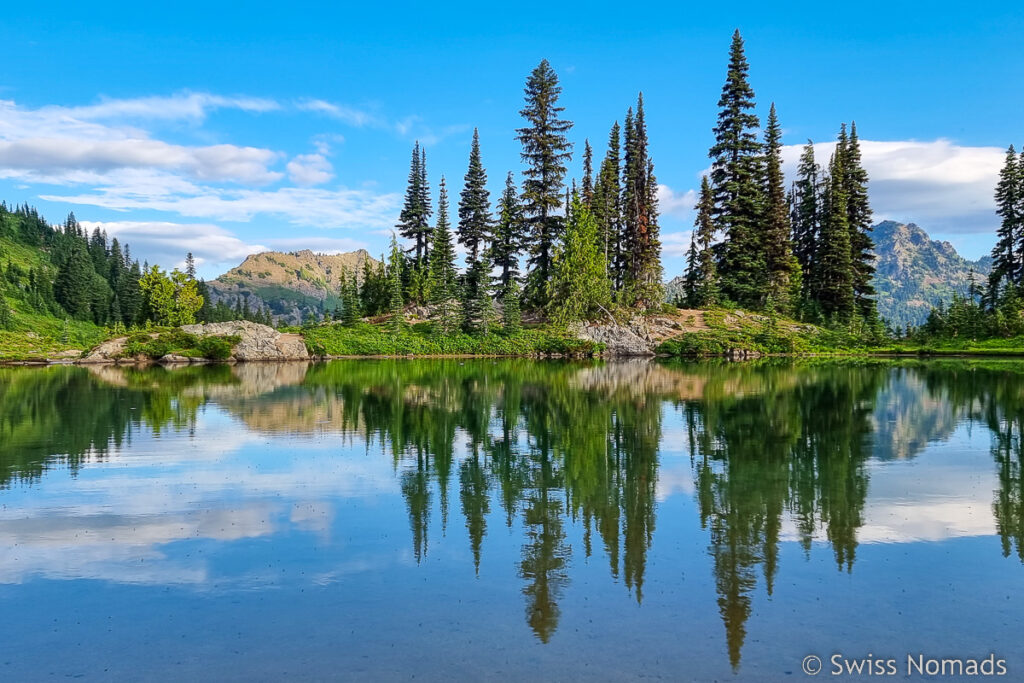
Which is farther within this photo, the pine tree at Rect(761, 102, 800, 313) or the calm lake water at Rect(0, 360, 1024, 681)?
the pine tree at Rect(761, 102, 800, 313)

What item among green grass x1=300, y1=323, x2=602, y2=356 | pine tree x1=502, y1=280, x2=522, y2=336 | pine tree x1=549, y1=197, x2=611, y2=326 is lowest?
green grass x1=300, y1=323, x2=602, y2=356

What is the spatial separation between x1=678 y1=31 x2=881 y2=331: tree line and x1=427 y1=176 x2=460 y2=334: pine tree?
2526cm

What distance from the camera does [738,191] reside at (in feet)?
234

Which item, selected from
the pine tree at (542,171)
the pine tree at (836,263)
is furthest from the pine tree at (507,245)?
the pine tree at (836,263)

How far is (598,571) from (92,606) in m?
5.93

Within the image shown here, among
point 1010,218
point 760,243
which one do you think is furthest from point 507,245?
point 1010,218

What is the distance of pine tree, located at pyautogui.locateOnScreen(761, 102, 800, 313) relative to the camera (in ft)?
238

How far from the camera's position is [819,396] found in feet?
93.2

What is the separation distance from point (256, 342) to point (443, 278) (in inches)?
748

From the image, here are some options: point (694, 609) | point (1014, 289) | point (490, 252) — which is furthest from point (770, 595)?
point (1014, 289)

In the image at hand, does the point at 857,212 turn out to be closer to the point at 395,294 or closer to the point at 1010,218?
the point at 1010,218

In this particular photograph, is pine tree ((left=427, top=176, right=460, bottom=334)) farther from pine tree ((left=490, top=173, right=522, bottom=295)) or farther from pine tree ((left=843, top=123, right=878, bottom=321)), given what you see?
pine tree ((left=843, top=123, right=878, bottom=321))

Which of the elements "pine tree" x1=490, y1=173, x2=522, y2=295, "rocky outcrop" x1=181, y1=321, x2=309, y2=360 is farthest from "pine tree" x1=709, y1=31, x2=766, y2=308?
"rocky outcrop" x1=181, y1=321, x2=309, y2=360

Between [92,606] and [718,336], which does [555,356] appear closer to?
[718,336]
